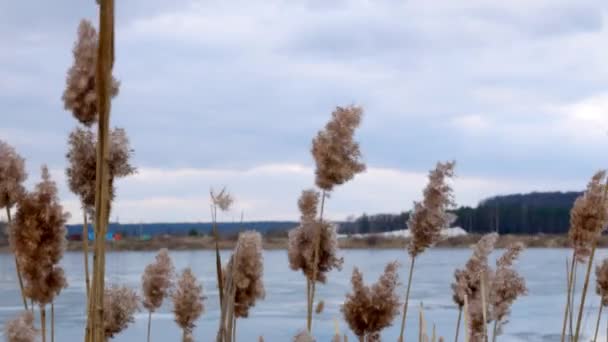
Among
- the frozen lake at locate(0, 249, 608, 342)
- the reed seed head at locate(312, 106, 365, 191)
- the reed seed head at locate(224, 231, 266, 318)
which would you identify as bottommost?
the frozen lake at locate(0, 249, 608, 342)

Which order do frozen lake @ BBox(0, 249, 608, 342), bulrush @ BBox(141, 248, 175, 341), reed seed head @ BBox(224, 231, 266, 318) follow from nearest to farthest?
1. reed seed head @ BBox(224, 231, 266, 318)
2. bulrush @ BBox(141, 248, 175, 341)
3. frozen lake @ BBox(0, 249, 608, 342)

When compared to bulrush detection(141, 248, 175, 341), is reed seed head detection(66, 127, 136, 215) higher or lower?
higher

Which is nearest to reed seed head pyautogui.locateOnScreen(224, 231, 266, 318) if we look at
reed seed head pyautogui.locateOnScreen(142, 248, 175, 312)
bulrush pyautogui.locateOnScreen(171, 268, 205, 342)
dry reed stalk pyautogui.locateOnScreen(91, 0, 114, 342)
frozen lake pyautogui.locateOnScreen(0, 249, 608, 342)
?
bulrush pyautogui.locateOnScreen(171, 268, 205, 342)

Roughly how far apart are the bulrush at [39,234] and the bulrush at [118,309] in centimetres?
47

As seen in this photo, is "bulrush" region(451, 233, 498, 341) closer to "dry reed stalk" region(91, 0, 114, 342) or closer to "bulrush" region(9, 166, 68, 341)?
"bulrush" region(9, 166, 68, 341)

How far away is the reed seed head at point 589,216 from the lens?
2.80m

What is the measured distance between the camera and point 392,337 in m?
14.1

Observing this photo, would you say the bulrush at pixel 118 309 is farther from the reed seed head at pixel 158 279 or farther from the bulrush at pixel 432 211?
the bulrush at pixel 432 211

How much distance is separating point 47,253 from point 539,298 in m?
22.5

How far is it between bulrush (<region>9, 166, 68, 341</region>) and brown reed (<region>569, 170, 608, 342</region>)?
1.68 metres

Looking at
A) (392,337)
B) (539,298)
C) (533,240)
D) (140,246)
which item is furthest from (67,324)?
(533,240)

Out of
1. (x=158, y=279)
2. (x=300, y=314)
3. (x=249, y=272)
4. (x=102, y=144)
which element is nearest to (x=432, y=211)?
(x=249, y=272)

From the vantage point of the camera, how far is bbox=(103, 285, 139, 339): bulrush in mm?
2447

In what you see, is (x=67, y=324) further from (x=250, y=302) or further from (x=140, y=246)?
(x=140, y=246)
